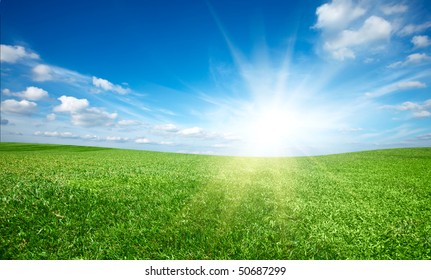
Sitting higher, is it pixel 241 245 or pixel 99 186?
pixel 99 186

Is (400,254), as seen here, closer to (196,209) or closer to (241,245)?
(241,245)

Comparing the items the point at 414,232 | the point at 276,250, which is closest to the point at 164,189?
the point at 276,250

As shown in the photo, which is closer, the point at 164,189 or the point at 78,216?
the point at 78,216

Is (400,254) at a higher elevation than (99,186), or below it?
below

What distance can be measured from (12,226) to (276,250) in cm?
756

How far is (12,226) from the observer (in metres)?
8.01

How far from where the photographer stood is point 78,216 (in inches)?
347

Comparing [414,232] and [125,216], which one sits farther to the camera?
[125,216]
